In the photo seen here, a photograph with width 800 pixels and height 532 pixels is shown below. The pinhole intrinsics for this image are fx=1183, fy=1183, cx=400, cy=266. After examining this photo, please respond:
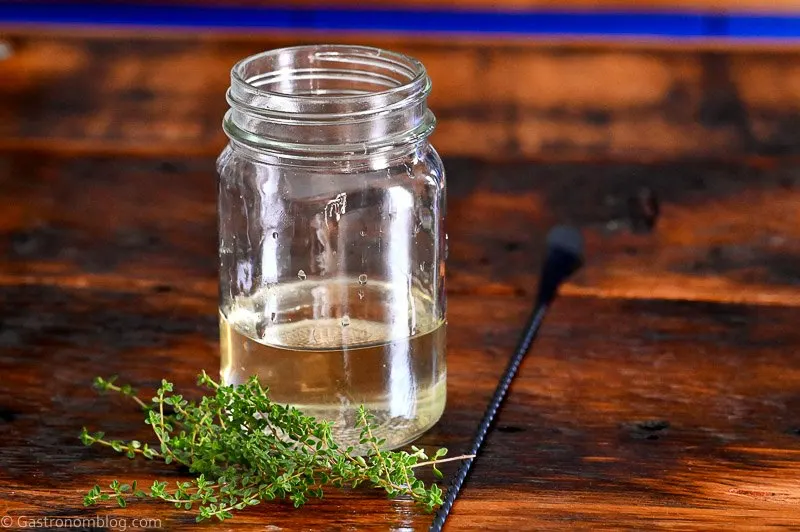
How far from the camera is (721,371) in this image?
0.94 meters

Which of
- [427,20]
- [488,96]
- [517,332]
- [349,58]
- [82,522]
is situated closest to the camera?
[82,522]

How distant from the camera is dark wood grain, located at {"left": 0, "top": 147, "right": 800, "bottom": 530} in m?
0.77

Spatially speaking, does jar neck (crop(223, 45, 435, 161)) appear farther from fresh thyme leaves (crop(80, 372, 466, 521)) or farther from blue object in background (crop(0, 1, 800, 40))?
blue object in background (crop(0, 1, 800, 40))

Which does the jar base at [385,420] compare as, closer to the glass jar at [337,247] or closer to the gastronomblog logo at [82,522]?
the glass jar at [337,247]

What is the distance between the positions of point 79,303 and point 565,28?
138cm

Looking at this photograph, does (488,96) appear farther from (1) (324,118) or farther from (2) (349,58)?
(1) (324,118)

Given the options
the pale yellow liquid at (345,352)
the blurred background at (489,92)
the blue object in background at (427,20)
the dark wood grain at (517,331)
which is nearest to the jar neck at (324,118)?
the pale yellow liquid at (345,352)

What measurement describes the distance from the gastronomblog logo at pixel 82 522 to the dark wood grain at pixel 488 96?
2.21ft

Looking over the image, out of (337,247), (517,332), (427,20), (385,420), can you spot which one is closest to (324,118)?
(337,247)

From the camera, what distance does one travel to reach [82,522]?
2.39 feet

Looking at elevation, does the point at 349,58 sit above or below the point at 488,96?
above

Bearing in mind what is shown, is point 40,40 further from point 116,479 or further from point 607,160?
point 116,479

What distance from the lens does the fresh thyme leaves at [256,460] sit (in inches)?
29.1

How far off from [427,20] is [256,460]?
5.29 feet
